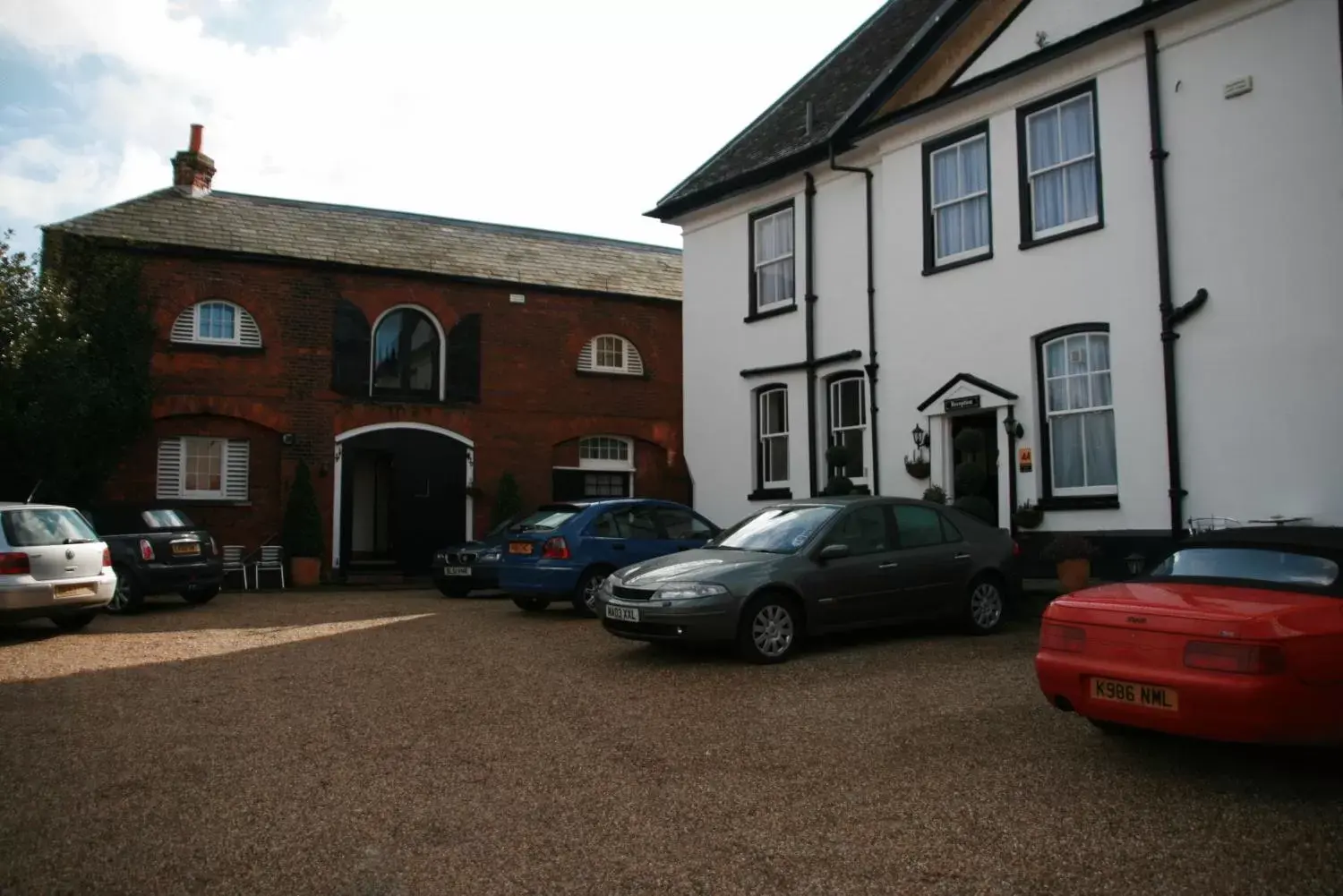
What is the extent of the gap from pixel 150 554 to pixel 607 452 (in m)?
10.9

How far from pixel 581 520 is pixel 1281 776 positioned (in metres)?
8.89

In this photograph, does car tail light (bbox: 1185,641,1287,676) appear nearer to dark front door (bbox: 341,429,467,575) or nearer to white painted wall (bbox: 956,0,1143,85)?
white painted wall (bbox: 956,0,1143,85)

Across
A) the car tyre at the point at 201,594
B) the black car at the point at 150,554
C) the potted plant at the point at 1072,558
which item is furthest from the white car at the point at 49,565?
the potted plant at the point at 1072,558

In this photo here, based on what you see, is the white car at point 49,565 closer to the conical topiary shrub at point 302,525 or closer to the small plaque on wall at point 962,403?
the conical topiary shrub at point 302,525

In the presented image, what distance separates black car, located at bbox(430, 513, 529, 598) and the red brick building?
4957mm

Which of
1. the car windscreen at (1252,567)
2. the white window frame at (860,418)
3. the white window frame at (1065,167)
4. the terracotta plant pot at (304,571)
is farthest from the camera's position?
the terracotta plant pot at (304,571)

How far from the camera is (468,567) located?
16.5 m

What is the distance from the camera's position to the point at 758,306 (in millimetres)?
18281

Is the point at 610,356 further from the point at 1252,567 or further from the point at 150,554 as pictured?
the point at 1252,567

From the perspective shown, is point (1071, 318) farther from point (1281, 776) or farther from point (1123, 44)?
point (1281, 776)

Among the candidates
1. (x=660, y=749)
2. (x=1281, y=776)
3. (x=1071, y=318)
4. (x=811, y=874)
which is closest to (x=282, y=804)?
(x=660, y=749)

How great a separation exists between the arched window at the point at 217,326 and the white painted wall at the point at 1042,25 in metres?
13.9

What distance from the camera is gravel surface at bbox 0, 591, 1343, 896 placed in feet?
14.5

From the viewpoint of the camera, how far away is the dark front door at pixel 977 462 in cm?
1334
